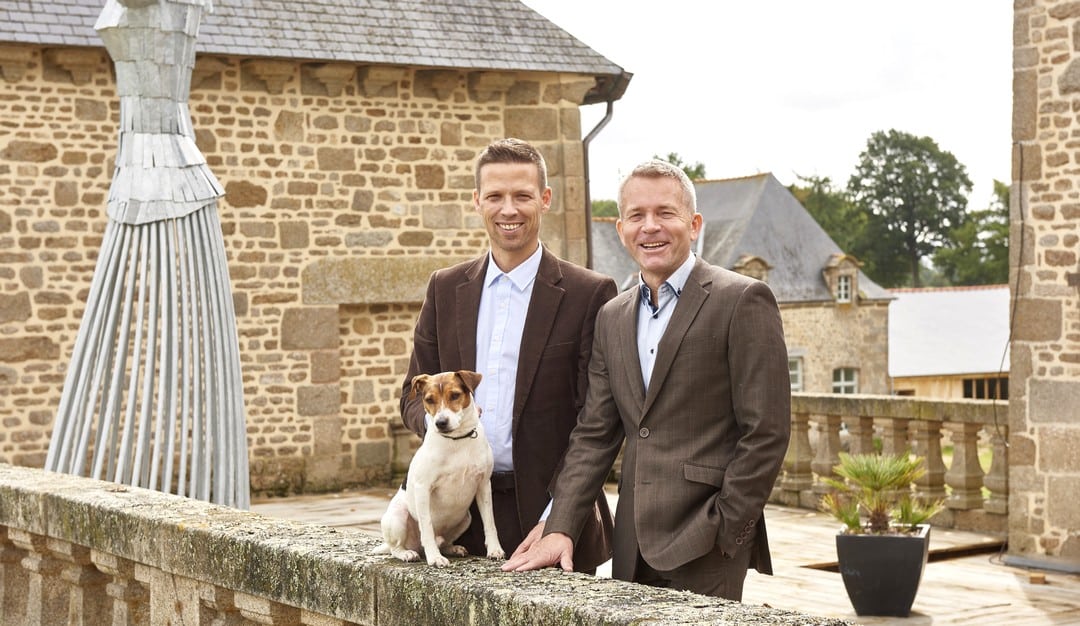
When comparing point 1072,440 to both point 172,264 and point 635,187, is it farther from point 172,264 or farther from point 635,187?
point 635,187

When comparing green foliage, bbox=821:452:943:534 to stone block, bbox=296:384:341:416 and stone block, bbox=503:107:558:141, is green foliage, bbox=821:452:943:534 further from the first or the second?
stone block, bbox=503:107:558:141

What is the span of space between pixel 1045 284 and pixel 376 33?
640 cm

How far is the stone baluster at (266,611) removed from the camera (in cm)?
367

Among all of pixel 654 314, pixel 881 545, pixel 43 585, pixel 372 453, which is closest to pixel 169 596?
pixel 43 585

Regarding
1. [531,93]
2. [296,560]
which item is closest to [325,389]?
[531,93]

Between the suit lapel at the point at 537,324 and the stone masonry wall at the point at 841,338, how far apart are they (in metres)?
29.9

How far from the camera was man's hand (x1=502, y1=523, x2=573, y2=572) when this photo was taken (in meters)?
3.19

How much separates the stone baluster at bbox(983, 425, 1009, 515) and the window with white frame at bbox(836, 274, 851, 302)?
25471mm

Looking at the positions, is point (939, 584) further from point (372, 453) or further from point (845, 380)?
point (845, 380)

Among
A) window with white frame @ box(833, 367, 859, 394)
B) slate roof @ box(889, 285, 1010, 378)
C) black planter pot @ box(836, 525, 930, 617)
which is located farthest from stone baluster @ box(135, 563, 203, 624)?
slate roof @ box(889, 285, 1010, 378)

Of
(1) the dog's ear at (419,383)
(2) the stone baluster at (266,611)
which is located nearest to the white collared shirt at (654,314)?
(1) the dog's ear at (419,383)

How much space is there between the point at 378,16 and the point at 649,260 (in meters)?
10.5

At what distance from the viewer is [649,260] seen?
3.19m

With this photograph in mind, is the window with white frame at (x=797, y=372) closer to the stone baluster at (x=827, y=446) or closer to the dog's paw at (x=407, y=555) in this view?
the stone baluster at (x=827, y=446)
